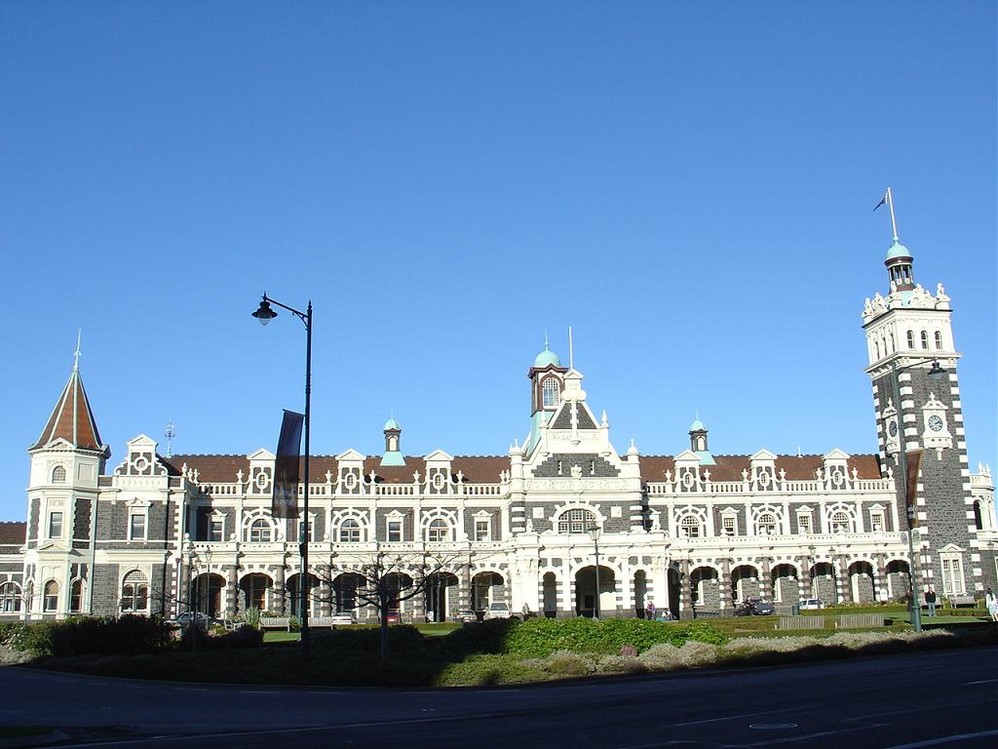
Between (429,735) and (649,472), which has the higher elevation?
(649,472)

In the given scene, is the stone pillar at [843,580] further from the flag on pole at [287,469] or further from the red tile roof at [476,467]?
the flag on pole at [287,469]

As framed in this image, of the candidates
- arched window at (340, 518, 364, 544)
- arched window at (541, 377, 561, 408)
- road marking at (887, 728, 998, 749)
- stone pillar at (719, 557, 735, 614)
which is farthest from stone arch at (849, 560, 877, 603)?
road marking at (887, 728, 998, 749)

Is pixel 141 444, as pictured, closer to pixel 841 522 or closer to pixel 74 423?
pixel 74 423

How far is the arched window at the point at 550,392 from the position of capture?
3199 inches

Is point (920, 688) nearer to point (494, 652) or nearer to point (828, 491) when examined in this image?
point (494, 652)

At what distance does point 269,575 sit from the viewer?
227 feet

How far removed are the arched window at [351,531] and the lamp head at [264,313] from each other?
4439 centimetres

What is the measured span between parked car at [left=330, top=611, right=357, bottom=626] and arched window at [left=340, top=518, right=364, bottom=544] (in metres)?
5.64

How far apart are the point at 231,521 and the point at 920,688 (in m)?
58.0

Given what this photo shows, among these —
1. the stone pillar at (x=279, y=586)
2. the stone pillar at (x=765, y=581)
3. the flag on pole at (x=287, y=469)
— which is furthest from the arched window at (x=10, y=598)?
the stone pillar at (x=765, y=581)

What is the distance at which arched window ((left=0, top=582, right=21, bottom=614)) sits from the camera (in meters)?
68.9

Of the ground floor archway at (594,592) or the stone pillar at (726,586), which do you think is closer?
the ground floor archway at (594,592)

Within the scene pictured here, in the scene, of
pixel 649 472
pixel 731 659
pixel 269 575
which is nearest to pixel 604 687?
pixel 731 659

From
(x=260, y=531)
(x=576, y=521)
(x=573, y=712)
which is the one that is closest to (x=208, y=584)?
(x=260, y=531)
